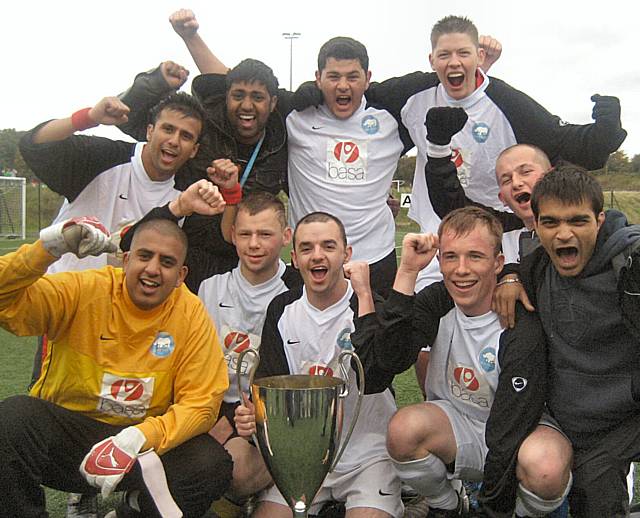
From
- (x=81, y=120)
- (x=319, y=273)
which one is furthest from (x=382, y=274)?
(x=81, y=120)

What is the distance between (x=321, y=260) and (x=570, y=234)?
96 cm

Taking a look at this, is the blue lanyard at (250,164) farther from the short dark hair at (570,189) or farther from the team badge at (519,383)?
the team badge at (519,383)

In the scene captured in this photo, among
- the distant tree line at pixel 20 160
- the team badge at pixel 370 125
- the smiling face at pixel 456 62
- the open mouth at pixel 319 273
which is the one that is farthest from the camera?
the distant tree line at pixel 20 160

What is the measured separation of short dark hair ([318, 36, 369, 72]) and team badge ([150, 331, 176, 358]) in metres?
1.73

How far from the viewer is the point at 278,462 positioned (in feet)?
7.52

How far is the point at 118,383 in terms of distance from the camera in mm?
2645

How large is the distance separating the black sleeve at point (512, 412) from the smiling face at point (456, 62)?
1450mm

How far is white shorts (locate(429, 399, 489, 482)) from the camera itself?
263 centimetres

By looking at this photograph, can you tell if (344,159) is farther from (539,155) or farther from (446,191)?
(539,155)

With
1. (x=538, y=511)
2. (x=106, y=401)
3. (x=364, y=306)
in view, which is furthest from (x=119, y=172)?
(x=538, y=511)

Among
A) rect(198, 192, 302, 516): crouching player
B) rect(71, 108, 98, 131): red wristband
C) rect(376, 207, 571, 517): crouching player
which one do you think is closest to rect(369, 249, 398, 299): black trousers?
rect(198, 192, 302, 516): crouching player

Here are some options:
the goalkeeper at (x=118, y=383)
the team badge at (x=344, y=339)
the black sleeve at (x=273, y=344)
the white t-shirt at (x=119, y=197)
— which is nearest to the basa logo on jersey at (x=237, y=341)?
the black sleeve at (x=273, y=344)

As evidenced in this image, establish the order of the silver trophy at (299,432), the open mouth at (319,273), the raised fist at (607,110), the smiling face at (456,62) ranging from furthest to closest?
the smiling face at (456,62), the raised fist at (607,110), the open mouth at (319,273), the silver trophy at (299,432)

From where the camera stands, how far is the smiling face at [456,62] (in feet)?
11.4
